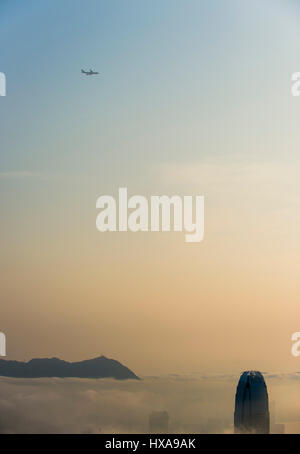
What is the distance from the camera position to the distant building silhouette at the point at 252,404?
18262cm

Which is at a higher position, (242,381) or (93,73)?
(93,73)

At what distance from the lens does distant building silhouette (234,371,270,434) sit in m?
183

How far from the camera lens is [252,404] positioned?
189500 mm

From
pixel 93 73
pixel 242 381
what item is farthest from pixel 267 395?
pixel 93 73
